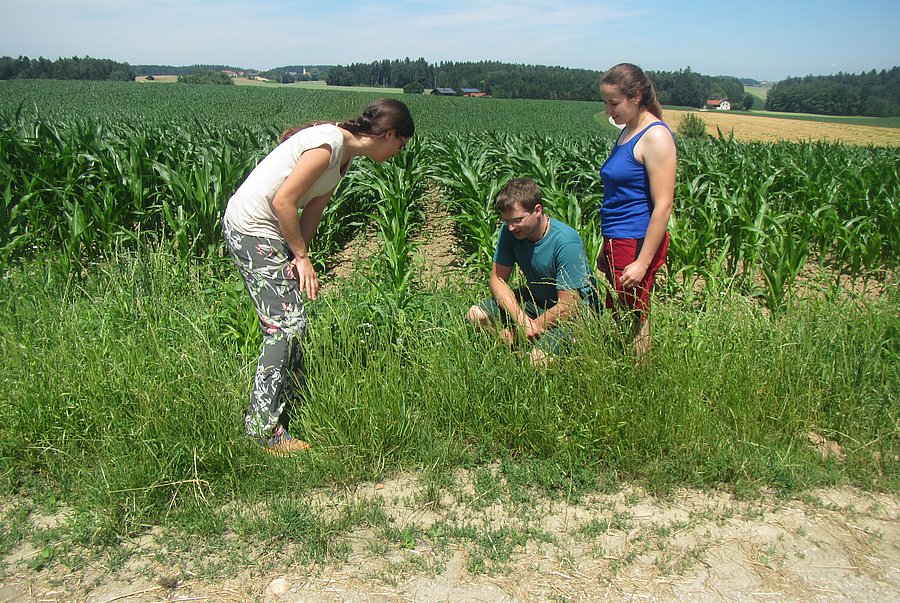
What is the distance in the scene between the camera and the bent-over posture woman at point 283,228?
2.89 m

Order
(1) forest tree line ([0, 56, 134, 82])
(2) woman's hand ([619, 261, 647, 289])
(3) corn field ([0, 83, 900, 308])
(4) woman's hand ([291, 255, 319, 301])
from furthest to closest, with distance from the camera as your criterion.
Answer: (1) forest tree line ([0, 56, 134, 82]) < (3) corn field ([0, 83, 900, 308]) < (2) woman's hand ([619, 261, 647, 289]) < (4) woman's hand ([291, 255, 319, 301])

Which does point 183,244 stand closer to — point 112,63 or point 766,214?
point 766,214

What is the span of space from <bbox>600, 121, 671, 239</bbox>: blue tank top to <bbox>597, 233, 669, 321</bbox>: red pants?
5 centimetres

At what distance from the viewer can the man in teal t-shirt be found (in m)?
3.34

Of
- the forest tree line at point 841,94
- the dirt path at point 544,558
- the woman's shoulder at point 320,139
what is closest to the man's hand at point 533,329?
the dirt path at point 544,558

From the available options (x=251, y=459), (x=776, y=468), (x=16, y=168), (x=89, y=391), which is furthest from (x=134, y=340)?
(x=16, y=168)

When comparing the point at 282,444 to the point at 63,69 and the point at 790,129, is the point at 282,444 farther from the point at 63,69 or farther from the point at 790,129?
the point at 63,69

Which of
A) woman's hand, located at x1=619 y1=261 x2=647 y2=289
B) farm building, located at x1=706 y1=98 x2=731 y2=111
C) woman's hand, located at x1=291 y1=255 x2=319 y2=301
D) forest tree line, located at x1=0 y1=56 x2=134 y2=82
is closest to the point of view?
woman's hand, located at x1=291 y1=255 x2=319 y2=301

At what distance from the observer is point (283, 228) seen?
2922 millimetres

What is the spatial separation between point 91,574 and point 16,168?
5.85 m

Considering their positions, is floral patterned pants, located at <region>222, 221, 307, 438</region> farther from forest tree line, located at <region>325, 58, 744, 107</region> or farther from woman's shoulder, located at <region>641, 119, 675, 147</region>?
forest tree line, located at <region>325, 58, 744, 107</region>

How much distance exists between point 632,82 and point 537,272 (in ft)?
3.61

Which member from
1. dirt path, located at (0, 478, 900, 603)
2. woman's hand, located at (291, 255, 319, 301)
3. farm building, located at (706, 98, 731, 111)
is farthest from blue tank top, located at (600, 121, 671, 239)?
farm building, located at (706, 98, 731, 111)

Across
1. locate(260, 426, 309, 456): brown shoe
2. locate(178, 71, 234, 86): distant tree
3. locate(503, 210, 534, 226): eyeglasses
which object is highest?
locate(178, 71, 234, 86): distant tree
